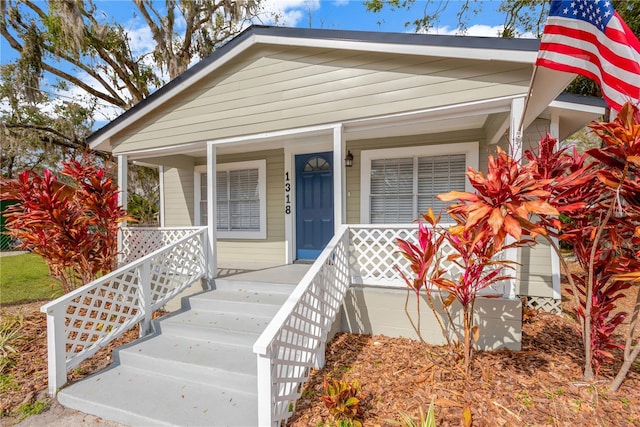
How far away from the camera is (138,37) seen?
11930 millimetres

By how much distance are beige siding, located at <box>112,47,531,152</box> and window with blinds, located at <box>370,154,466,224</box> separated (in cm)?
180

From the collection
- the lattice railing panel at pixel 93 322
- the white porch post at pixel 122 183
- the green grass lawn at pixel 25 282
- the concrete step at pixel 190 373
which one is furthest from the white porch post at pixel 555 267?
the green grass lawn at pixel 25 282

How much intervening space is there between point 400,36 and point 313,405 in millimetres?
4153

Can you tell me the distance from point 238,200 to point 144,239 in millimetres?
2046

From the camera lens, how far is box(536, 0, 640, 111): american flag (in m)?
2.06

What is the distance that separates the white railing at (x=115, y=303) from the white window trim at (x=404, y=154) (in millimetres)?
2924

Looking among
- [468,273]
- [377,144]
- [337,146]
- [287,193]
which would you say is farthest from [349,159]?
[468,273]

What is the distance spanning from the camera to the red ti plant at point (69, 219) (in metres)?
3.92

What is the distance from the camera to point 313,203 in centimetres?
603

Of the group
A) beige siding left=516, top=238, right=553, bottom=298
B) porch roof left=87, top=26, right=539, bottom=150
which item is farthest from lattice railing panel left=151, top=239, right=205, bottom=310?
beige siding left=516, top=238, right=553, bottom=298

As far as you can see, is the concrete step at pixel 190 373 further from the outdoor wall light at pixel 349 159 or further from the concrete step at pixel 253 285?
the outdoor wall light at pixel 349 159

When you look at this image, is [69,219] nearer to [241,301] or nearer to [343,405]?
[241,301]

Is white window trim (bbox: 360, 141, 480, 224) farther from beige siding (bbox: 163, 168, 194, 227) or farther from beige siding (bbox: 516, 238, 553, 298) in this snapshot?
beige siding (bbox: 163, 168, 194, 227)

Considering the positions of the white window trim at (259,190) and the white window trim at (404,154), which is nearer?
the white window trim at (404,154)
